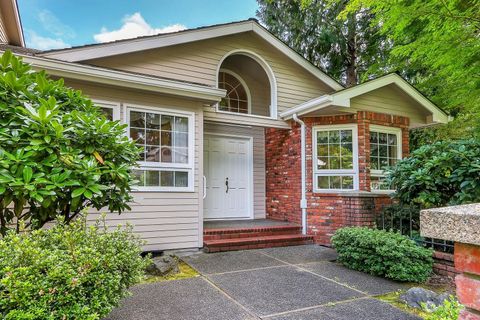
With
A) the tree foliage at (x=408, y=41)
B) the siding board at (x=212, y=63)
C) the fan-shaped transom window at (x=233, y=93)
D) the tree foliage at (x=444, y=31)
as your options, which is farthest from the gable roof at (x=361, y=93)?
the fan-shaped transom window at (x=233, y=93)

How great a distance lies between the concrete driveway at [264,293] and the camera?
315 cm

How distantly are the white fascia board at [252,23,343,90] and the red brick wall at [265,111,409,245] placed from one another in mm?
1659

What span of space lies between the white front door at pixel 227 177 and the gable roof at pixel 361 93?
170cm

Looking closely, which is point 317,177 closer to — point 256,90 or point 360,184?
point 360,184

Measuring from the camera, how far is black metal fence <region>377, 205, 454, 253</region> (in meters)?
4.83

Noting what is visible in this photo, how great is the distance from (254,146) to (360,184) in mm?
3122

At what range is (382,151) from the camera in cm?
717

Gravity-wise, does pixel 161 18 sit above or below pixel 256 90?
above

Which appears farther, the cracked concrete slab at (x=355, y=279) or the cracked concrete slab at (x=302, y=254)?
the cracked concrete slab at (x=302, y=254)

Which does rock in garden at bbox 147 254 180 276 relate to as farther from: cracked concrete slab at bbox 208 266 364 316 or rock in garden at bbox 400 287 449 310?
rock in garden at bbox 400 287 449 310

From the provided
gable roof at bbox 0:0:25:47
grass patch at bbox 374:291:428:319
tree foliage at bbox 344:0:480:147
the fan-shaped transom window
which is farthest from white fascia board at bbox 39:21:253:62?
grass patch at bbox 374:291:428:319

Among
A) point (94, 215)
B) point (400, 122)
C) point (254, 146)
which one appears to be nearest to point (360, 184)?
point (400, 122)

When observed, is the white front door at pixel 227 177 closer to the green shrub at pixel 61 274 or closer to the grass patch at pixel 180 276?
the grass patch at pixel 180 276

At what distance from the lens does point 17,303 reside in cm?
199
